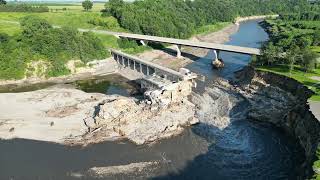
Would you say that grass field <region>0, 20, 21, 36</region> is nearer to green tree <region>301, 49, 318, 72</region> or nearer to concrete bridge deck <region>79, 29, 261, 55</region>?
concrete bridge deck <region>79, 29, 261, 55</region>

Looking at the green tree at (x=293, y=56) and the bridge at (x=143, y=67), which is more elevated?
the green tree at (x=293, y=56)

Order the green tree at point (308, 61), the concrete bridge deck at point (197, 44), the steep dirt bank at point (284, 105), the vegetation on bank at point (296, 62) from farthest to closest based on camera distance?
the concrete bridge deck at point (197, 44), the green tree at point (308, 61), the vegetation on bank at point (296, 62), the steep dirt bank at point (284, 105)

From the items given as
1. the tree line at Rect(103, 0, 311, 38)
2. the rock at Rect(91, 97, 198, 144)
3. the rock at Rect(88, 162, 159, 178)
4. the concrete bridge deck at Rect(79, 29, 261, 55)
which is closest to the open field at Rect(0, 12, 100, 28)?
the tree line at Rect(103, 0, 311, 38)

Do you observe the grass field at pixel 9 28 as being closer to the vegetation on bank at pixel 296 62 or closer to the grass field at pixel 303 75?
the vegetation on bank at pixel 296 62

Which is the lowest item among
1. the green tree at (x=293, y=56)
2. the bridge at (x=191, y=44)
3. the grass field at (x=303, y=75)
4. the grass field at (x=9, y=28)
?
the bridge at (x=191, y=44)

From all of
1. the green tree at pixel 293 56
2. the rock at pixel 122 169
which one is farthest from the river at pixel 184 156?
the green tree at pixel 293 56

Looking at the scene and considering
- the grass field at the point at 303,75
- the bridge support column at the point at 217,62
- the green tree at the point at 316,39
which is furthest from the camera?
the bridge support column at the point at 217,62
